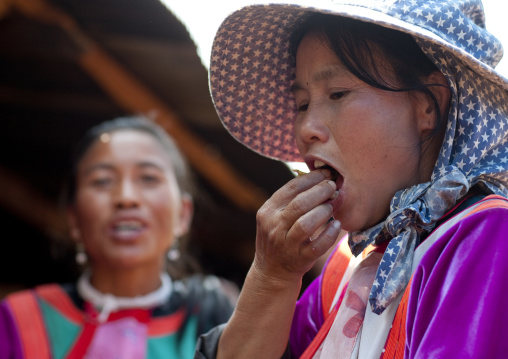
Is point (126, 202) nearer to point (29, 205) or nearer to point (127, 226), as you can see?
point (127, 226)

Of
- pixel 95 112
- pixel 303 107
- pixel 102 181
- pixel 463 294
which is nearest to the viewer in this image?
pixel 463 294

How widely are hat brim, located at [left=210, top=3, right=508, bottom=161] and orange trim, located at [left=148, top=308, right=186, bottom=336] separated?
1.35 m

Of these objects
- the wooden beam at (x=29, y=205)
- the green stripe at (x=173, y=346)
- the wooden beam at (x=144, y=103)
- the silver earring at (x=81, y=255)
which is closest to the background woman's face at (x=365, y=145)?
the green stripe at (x=173, y=346)

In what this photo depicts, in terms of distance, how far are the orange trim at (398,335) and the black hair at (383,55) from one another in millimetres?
408

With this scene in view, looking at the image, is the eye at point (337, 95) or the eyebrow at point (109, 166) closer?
the eye at point (337, 95)

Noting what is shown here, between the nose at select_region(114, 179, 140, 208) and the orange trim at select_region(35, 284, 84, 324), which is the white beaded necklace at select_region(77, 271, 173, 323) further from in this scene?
the nose at select_region(114, 179, 140, 208)

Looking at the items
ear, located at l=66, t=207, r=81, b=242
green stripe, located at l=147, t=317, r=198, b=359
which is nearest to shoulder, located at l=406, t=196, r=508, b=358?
green stripe, located at l=147, t=317, r=198, b=359

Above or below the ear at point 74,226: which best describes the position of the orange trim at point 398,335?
above

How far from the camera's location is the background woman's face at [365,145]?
1571 mm

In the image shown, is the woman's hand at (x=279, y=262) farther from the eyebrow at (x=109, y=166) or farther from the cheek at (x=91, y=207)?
the eyebrow at (x=109, y=166)

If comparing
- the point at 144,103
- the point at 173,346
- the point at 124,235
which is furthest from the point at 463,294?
the point at 144,103

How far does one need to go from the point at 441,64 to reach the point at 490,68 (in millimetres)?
122

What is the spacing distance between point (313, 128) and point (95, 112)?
309 cm

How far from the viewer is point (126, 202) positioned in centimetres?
322
